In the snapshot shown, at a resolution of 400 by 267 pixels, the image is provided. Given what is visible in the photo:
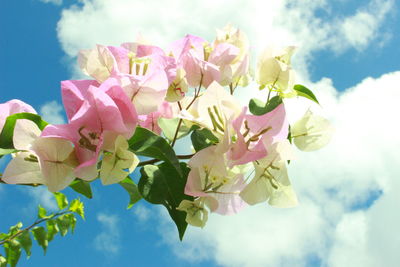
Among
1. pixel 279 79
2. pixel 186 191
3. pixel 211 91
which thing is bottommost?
pixel 186 191

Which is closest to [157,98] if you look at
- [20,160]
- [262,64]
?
[20,160]

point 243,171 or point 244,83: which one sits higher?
point 244,83

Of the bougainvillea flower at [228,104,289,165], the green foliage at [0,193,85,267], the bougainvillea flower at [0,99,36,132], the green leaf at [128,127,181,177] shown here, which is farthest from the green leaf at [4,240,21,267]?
the bougainvillea flower at [228,104,289,165]

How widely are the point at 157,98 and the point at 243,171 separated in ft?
0.70

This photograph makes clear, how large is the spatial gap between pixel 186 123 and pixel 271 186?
15cm

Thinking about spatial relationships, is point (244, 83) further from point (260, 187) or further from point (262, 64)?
point (260, 187)

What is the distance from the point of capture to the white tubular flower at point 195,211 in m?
0.69

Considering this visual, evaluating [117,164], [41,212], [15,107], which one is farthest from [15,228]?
[117,164]

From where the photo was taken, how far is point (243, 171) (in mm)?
745

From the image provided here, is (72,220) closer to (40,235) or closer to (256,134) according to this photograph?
(40,235)

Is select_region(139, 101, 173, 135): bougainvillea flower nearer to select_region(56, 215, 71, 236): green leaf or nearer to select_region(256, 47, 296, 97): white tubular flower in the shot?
select_region(256, 47, 296, 97): white tubular flower

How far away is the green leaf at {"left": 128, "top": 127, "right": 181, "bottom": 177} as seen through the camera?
24.9 inches

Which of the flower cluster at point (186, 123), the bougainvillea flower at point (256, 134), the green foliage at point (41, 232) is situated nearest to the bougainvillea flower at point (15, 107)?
the flower cluster at point (186, 123)

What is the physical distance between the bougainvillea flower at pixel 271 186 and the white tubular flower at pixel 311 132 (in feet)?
0.46
